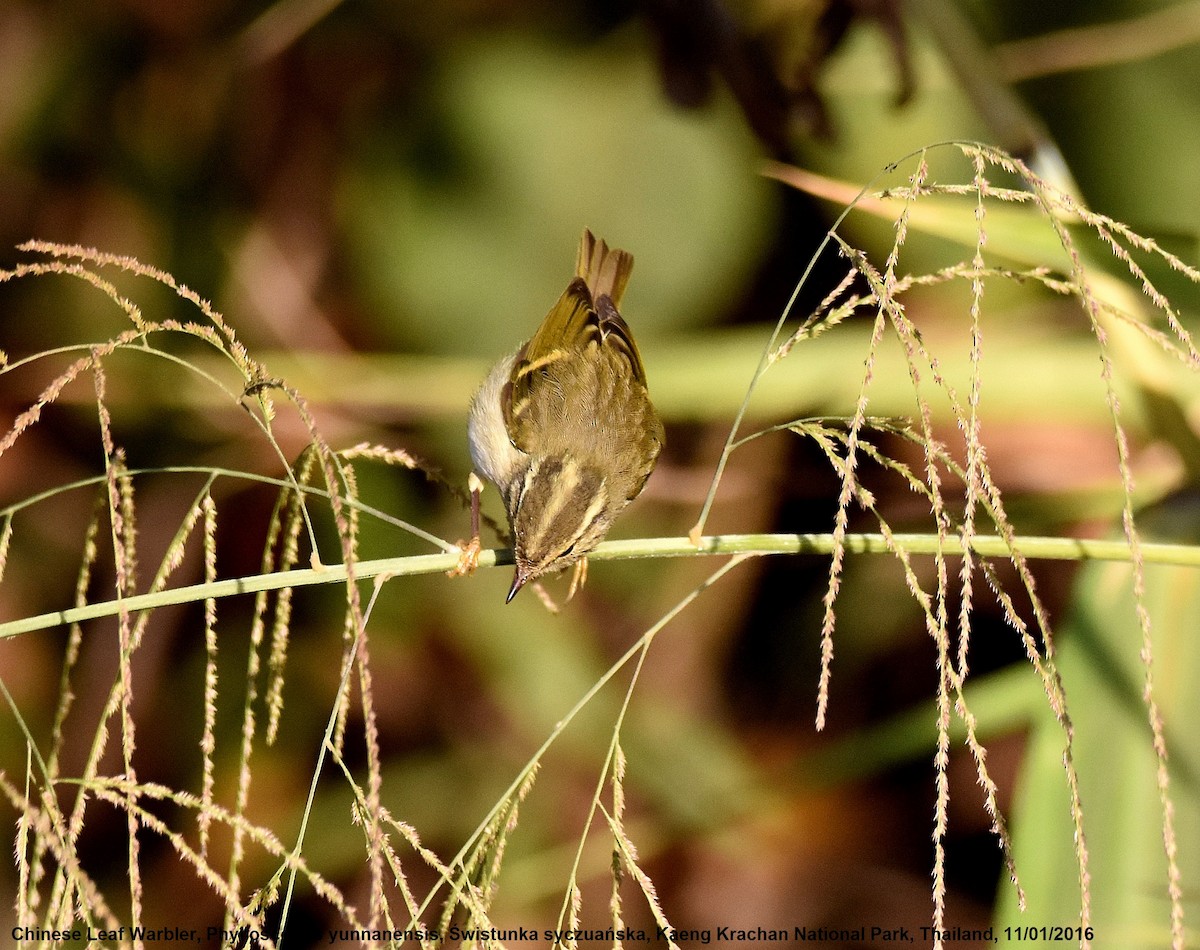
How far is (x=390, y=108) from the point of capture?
294 centimetres

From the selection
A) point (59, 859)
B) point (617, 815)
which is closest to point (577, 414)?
point (617, 815)

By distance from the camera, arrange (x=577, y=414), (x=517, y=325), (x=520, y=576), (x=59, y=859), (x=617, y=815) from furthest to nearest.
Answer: (x=517, y=325)
(x=577, y=414)
(x=520, y=576)
(x=617, y=815)
(x=59, y=859)

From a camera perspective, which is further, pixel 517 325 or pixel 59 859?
pixel 517 325

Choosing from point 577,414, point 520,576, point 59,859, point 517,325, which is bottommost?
point 59,859

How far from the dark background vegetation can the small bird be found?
0.27 ft

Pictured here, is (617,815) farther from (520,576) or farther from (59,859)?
(520,576)

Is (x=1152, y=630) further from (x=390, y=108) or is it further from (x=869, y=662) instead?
(x=390, y=108)

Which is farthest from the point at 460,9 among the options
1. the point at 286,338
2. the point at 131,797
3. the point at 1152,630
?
the point at 131,797

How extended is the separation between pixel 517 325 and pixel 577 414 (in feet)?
1.79

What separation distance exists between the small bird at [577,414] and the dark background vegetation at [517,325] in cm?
8

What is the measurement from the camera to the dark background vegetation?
255cm

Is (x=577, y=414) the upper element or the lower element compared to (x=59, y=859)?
upper

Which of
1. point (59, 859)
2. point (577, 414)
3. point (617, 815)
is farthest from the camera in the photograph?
point (577, 414)

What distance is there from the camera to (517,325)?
2.88 m
